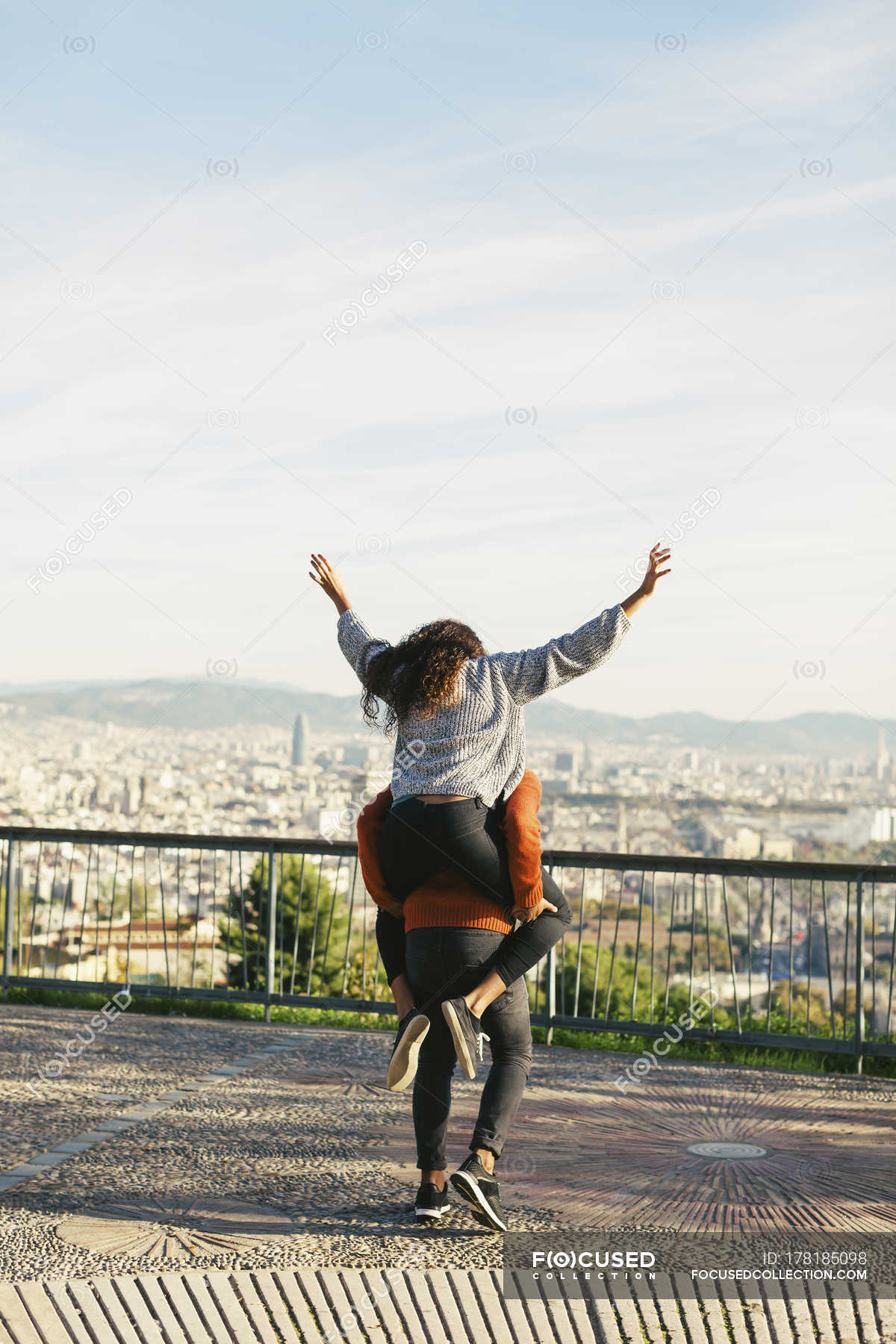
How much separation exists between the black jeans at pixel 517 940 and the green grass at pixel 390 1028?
3.90 meters

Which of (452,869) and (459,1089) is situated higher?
(452,869)

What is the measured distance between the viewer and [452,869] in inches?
159

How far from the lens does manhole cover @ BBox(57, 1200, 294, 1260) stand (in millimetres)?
4008

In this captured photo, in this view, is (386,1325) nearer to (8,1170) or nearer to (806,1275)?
(806,1275)

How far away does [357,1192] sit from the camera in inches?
181

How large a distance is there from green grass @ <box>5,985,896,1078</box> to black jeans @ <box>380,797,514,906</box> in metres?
4.22

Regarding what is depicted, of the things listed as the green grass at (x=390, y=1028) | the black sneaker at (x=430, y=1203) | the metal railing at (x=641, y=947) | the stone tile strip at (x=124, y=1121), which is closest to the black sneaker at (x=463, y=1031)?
the black sneaker at (x=430, y=1203)

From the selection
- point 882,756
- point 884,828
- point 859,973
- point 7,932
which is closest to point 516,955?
point 859,973

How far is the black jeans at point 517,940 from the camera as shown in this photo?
13.3 ft

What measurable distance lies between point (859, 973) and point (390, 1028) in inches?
131

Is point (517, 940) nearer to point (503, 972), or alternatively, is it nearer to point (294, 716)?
point (503, 972)

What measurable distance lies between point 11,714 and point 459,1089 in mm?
57816

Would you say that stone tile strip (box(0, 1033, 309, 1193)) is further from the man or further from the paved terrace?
the man

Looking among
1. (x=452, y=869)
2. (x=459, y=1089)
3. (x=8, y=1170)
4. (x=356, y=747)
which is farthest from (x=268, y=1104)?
(x=356, y=747)
